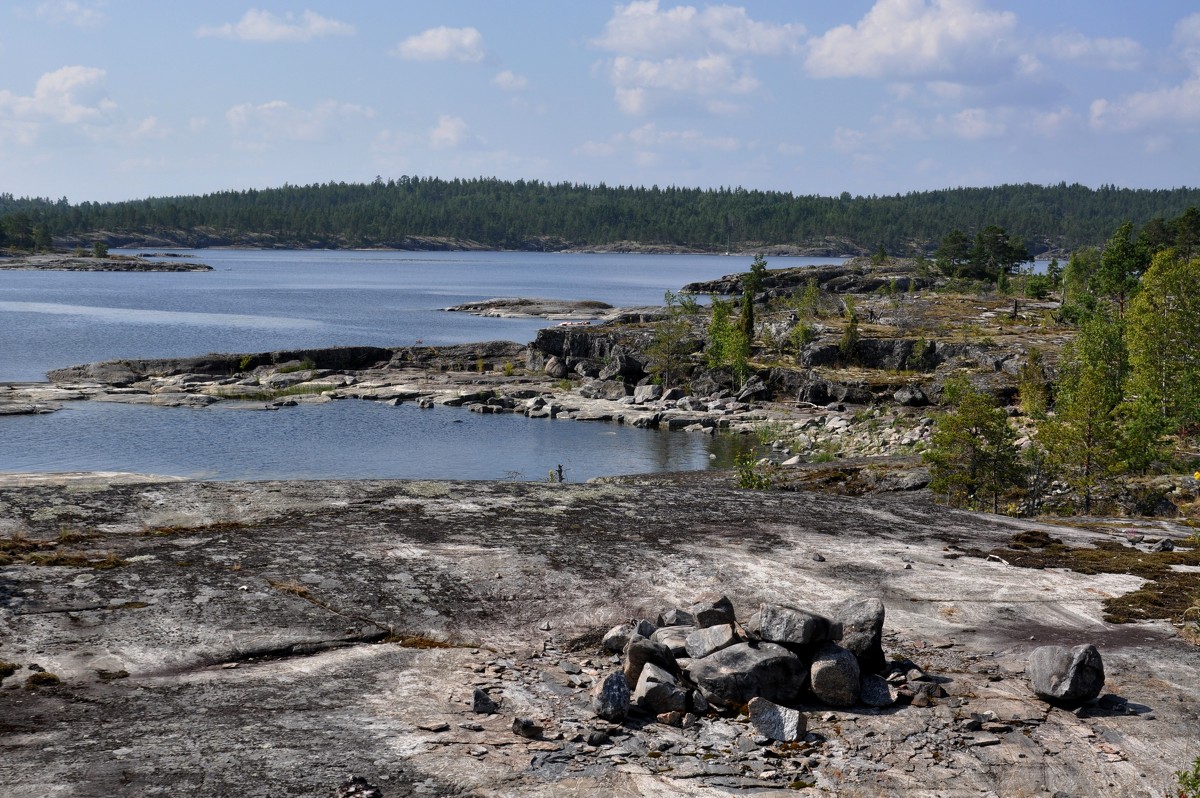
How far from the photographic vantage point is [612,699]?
45.6ft

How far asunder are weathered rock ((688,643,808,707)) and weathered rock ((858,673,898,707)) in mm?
925

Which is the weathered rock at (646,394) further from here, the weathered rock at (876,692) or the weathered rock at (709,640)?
the weathered rock at (876,692)

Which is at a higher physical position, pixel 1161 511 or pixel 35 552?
pixel 35 552

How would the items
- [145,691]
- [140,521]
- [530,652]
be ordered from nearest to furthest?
[145,691], [530,652], [140,521]

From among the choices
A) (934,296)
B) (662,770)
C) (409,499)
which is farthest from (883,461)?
(934,296)

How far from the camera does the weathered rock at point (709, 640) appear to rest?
15211mm

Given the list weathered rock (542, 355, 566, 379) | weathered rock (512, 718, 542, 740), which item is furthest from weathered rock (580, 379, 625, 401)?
weathered rock (512, 718, 542, 740)

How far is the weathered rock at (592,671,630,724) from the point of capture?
45.5 ft

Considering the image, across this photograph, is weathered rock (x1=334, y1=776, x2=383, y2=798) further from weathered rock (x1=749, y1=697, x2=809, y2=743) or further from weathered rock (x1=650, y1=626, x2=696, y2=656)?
weathered rock (x1=650, y1=626, x2=696, y2=656)

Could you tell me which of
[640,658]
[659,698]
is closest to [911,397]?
[640,658]

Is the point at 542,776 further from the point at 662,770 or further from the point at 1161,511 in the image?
the point at 1161,511

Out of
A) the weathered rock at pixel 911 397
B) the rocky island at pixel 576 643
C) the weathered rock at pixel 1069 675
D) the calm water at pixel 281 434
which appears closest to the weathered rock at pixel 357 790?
the rocky island at pixel 576 643

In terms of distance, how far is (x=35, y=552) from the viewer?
18.8 metres

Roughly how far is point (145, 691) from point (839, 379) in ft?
224
